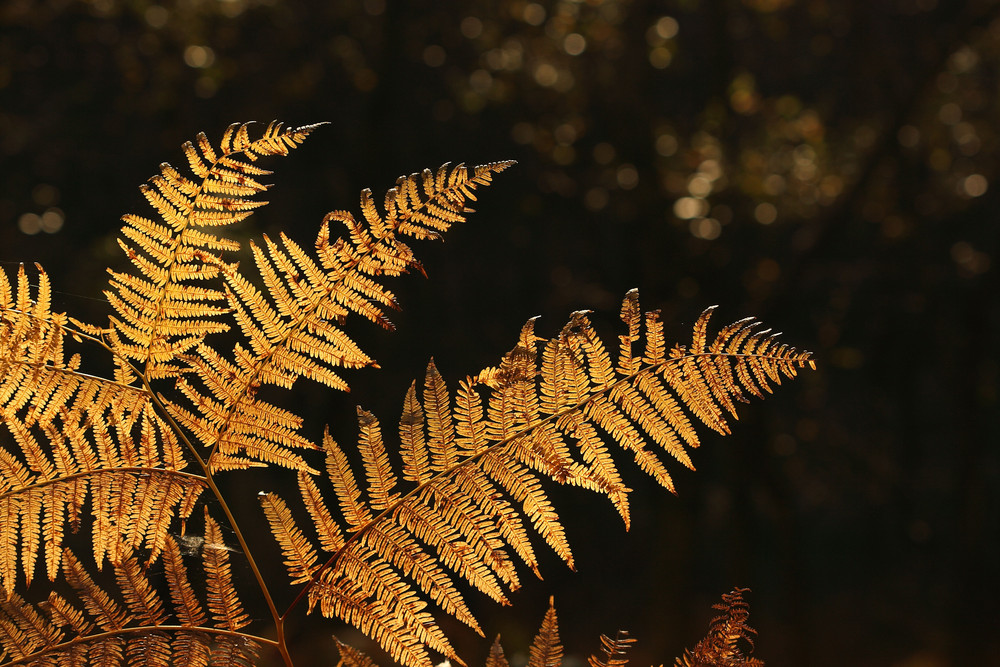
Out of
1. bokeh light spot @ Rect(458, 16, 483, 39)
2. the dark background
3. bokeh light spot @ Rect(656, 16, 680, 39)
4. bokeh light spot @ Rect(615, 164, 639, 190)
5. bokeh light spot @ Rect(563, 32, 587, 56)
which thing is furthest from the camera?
bokeh light spot @ Rect(458, 16, 483, 39)

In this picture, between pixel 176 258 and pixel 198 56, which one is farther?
pixel 198 56

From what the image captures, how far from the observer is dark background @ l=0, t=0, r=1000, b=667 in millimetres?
5512

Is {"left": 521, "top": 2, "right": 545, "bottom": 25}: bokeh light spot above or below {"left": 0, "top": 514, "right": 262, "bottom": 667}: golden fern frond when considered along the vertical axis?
above

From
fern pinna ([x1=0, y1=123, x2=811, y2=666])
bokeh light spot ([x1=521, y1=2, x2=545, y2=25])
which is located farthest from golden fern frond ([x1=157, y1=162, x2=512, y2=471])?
bokeh light spot ([x1=521, y1=2, x2=545, y2=25])

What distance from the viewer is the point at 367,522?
824 millimetres

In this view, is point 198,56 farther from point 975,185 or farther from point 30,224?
point 975,185

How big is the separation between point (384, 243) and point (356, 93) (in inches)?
243

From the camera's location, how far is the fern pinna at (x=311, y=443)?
2.60 feet

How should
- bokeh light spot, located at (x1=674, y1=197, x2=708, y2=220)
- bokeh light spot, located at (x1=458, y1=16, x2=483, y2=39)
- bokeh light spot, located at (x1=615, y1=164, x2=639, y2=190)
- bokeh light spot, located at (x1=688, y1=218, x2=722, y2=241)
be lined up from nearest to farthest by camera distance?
bokeh light spot, located at (x1=674, y1=197, x2=708, y2=220)
bokeh light spot, located at (x1=688, y1=218, x2=722, y2=241)
bokeh light spot, located at (x1=615, y1=164, x2=639, y2=190)
bokeh light spot, located at (x1=458, y1=16, x2=483, y2=39)

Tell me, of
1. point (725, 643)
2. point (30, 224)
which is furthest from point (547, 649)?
point (30, 224)

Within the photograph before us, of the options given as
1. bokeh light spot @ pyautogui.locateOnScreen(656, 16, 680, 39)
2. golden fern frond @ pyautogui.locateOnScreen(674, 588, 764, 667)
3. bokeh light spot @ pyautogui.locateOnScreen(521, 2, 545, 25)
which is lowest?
golden fern frond @ pyautogui.locateOnScreen(674, 588, 764, 667)

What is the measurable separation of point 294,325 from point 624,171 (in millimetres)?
5906

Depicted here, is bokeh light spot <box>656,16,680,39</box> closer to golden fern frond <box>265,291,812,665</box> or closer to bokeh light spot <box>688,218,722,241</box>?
bokeh light spot <box>688,218,722,241</box>

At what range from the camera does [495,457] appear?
81cm
